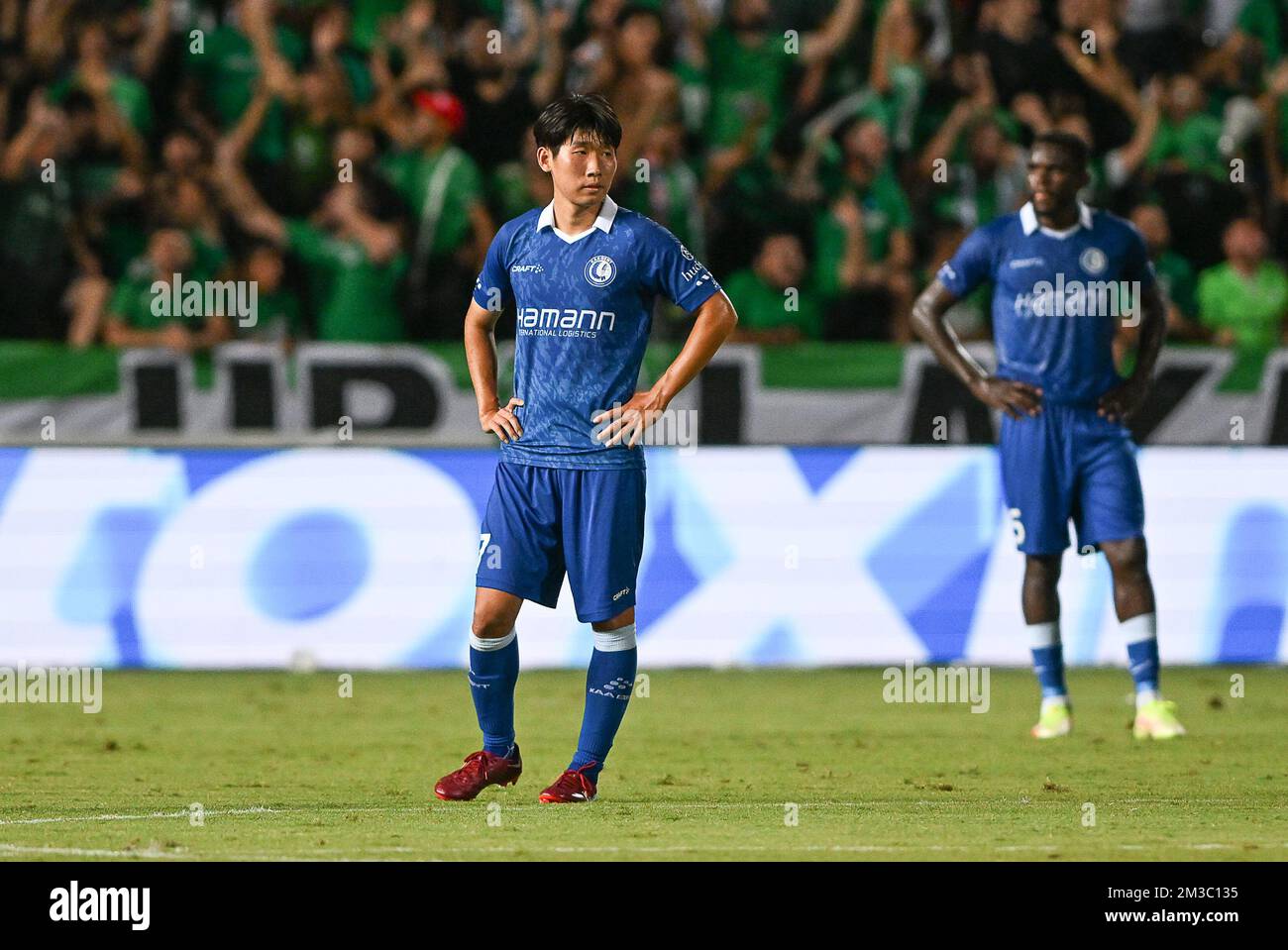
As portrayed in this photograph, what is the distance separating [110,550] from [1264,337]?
762 centimetres

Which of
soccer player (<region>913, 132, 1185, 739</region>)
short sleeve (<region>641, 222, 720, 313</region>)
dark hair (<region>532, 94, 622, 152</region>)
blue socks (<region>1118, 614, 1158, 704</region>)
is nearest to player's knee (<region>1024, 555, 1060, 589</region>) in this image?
soccer player (<region>913, 132, 1185, 739</region>)

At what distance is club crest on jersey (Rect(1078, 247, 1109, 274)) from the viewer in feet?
31.8

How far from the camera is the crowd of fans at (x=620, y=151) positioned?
14.2 metres

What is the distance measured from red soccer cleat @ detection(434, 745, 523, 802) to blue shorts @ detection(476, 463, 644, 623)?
61 cm

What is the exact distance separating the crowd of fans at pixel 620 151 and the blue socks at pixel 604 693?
639 centimetres

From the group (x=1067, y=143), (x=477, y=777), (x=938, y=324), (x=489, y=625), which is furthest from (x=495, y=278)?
(x=1067, y=143)

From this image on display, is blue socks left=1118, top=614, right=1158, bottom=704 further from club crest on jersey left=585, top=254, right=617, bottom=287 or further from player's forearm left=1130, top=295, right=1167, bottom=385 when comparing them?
club crest on jersey left=585, top=254, right=617, bottom=287

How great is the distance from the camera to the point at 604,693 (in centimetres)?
755

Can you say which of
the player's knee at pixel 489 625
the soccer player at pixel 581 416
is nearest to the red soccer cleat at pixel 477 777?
the soccer player at pixel 581 416

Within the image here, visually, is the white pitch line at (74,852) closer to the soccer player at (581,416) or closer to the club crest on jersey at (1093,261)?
the soccer player at (581,416)

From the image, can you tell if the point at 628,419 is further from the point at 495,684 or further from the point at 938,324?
the point at 938,324

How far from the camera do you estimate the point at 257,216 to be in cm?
1439

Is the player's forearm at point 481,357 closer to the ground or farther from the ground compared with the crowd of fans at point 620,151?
closer to the ground

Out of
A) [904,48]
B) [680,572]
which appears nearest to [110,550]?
[680,572]
